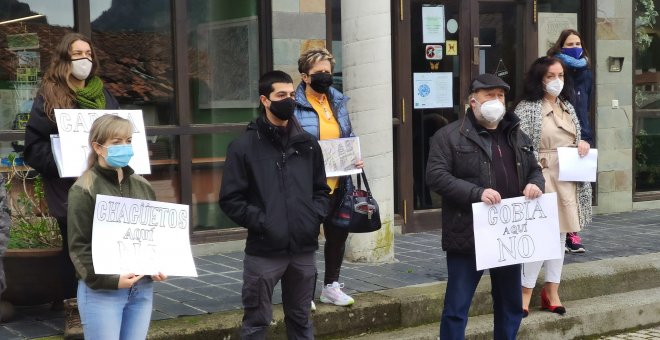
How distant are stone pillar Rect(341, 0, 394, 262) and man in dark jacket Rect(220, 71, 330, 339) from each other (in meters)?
2.58

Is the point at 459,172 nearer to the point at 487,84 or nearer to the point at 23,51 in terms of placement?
the point at 487,84

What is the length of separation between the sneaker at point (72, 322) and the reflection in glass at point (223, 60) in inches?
133

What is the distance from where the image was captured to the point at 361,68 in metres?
7.80

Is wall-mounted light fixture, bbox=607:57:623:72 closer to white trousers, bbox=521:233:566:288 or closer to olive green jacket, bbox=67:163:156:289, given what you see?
white trousers, bbox=521:233:566:288

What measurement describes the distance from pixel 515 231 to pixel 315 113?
1.48 metres

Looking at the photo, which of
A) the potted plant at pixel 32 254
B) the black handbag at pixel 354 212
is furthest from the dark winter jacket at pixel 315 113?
the potted plant at pixel 32 254

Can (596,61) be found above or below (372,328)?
above

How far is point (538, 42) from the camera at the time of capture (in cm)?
1069

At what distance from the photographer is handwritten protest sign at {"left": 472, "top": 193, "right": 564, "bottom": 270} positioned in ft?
17.6

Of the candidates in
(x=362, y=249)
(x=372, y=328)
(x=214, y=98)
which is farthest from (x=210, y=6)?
(x=372, y=328)

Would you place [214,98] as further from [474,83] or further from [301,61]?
[474,83]

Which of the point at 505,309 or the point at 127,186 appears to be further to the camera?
the point at 505,309

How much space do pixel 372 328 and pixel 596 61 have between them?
229 inches

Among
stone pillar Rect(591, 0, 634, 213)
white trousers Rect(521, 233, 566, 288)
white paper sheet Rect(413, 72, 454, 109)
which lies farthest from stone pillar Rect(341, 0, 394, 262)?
stone pillar Rect(591, 0, 634, 213)
